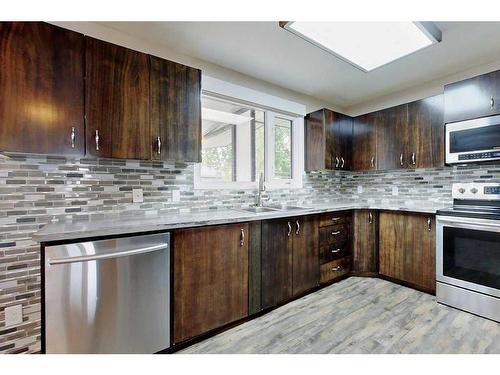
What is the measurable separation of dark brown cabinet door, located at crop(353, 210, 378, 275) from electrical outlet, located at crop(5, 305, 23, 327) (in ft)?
10.6

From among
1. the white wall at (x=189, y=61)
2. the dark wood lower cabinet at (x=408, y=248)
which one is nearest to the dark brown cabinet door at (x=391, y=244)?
the dark wood lower cabinet at (x=408, y=248)

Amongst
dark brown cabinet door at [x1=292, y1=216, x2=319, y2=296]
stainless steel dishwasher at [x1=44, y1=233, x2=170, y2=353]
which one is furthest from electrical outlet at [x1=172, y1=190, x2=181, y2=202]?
dark brown cabinet door at [x1=292, y1=216, x2=319, y2=296]

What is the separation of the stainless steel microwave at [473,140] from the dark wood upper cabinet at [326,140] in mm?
1151

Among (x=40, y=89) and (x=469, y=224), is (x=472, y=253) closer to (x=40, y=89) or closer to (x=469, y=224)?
(x=469, y=224)

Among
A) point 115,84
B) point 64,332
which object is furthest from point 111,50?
point 64,332

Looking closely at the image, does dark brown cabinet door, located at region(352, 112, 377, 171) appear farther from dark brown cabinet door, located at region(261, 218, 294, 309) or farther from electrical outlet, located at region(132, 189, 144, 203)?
electrical outlet, located at region(132, 189, 144, 203)

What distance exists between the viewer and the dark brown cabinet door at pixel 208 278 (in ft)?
5.49

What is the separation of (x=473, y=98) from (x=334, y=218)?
1.80 meters

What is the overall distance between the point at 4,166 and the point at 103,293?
1.07m

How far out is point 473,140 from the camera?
2328 mm

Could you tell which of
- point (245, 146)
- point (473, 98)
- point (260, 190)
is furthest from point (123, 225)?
point (473, 98)

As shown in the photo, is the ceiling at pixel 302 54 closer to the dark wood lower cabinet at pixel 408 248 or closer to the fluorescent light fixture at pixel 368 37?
the fluorescent light fixture at pixel 368 37

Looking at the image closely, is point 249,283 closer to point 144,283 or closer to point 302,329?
point 302,329
